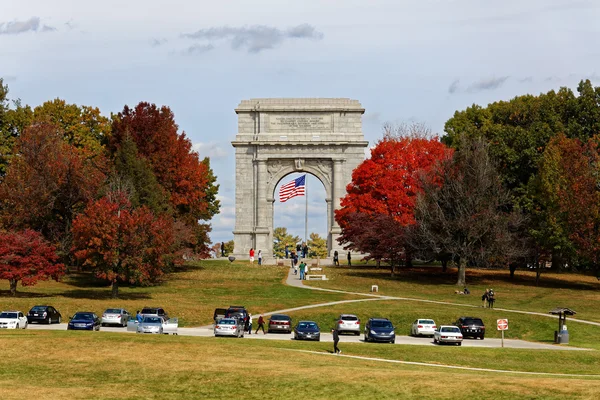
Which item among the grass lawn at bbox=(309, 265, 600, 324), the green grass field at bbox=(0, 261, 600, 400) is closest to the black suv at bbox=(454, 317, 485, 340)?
the green grass field at bbox=(0, 261, 600, 400)

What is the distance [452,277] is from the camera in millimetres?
96625

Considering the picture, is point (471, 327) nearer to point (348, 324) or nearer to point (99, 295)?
point (348, 324)

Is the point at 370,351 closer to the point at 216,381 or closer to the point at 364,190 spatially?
the point at 216,381

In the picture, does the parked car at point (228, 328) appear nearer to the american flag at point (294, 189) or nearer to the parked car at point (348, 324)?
the parked car at point (348, 324)

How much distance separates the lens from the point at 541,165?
306ft

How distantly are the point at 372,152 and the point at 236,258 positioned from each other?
26.8 meters

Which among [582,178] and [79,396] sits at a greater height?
[582,178]

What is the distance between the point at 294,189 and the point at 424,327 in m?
54.1

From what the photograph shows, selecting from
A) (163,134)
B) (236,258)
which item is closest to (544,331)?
(163,134)

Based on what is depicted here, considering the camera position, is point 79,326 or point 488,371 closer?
point 488,371

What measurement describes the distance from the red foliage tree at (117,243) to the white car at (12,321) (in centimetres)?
1494

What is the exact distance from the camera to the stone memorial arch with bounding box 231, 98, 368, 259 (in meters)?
123

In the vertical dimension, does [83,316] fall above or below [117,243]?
below

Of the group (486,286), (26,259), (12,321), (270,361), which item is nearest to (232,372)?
(270,361)
